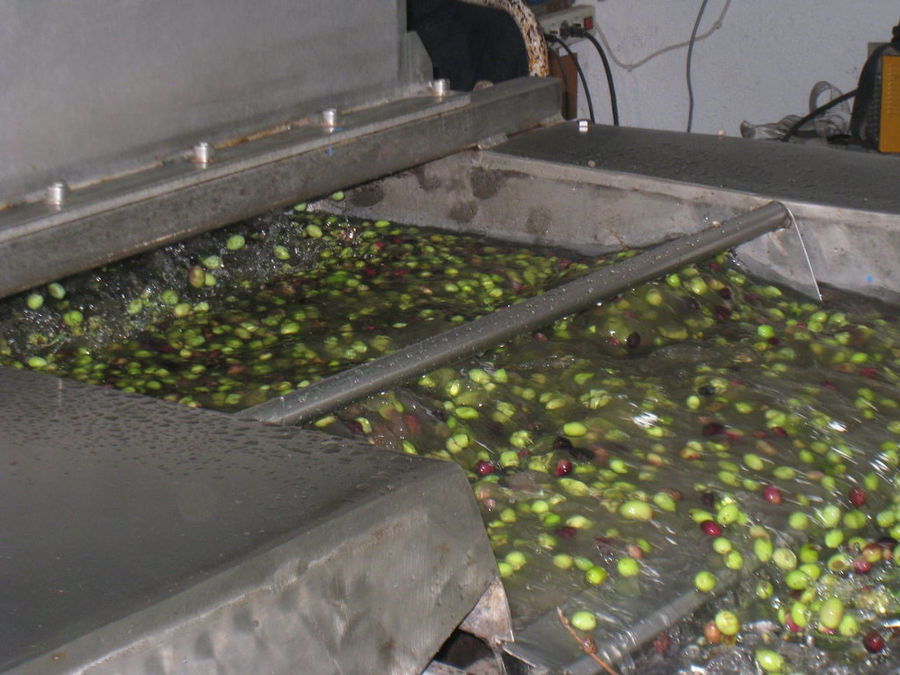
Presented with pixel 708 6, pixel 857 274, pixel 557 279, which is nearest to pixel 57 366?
pixel 557 279

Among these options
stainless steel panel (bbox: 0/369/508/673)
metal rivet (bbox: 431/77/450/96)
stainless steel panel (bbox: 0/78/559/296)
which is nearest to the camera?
stainless steel panel (bbox: 0/369/508/673)

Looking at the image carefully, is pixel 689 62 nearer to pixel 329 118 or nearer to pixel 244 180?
pixel 329 118

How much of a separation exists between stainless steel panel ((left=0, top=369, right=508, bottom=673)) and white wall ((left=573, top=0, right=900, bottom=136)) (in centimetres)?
580

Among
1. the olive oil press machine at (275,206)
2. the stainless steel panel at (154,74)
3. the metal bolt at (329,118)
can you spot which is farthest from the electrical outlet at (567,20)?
the metal bolt at (329,118)

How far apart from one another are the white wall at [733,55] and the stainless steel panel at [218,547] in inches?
228

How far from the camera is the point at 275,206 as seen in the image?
2611 mm

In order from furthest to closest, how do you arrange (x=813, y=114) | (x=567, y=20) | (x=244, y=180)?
(x=567, y=20) < (x=813, y=114) < (x=244, y=180)

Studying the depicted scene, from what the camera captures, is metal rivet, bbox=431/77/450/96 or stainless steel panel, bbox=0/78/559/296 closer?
stainless steel panel, bbox=0/78/559/296

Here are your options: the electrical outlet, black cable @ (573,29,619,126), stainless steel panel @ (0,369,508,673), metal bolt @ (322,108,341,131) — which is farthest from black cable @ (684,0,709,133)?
stainless steel panel @ (0,369,508,673)

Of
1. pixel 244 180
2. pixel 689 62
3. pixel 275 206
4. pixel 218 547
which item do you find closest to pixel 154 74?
pixel 244 180

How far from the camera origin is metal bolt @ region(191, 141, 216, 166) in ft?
8.05

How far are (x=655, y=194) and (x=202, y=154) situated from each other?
3.94 feet

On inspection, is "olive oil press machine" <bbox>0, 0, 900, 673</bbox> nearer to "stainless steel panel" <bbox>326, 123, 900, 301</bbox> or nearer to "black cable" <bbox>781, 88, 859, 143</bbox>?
"stainless steel panel" <bbox>326, 123, 900, 301</bbox>

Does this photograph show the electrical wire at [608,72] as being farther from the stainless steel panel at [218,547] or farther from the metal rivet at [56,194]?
the stainless steel panel at [218,547]
